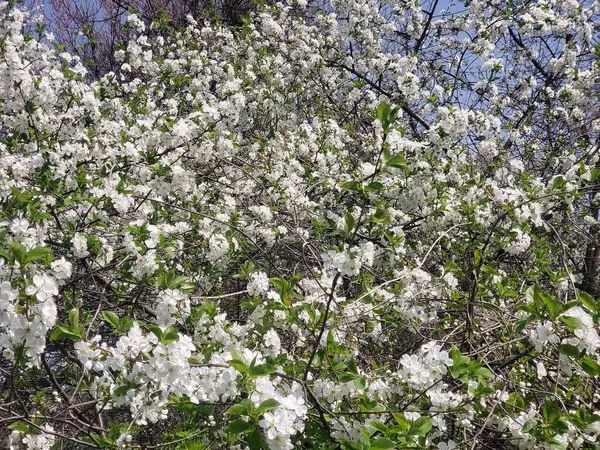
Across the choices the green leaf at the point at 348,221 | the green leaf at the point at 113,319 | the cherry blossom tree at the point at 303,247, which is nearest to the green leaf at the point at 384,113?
the cherry blossom tree at the point at 303,247

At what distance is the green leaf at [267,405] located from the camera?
5.33ft

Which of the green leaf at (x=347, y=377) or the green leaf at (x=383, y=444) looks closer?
the green leaf at (x=383, y=444)

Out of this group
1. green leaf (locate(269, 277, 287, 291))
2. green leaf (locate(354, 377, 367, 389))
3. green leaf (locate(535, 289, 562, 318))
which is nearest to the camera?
green leaf (locate(535, 289, 562, 318))

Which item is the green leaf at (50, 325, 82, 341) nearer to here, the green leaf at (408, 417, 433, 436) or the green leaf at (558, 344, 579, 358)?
the green leaf at (408, 417, 433, 436)

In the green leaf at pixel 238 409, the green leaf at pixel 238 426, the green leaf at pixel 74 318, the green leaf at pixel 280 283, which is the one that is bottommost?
the green leaf at pixel 238 426

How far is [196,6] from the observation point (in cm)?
1216

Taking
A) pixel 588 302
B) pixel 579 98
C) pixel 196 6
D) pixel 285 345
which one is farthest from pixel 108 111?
pixel 196 6

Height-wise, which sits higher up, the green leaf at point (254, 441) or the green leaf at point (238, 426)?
the green leaf at point (238, 426)

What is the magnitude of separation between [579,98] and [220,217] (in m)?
3.86

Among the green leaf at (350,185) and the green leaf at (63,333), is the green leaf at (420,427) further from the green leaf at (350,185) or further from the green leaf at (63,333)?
the green leaf at (63,333)

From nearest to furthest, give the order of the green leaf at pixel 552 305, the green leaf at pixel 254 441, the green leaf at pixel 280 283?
the green leaf at pixel 254 441 → the green leaf at pixel 552 305 → the green leaf at pixel 280 283

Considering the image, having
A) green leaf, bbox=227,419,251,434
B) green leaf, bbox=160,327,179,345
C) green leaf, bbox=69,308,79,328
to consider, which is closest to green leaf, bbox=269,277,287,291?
green leaf, bbox=160,327,179,345

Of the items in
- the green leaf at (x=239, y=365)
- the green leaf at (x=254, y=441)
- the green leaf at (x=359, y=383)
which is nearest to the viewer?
the green leaf at (x=254, y=441)

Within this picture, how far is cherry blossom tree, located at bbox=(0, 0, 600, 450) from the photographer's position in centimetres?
191
